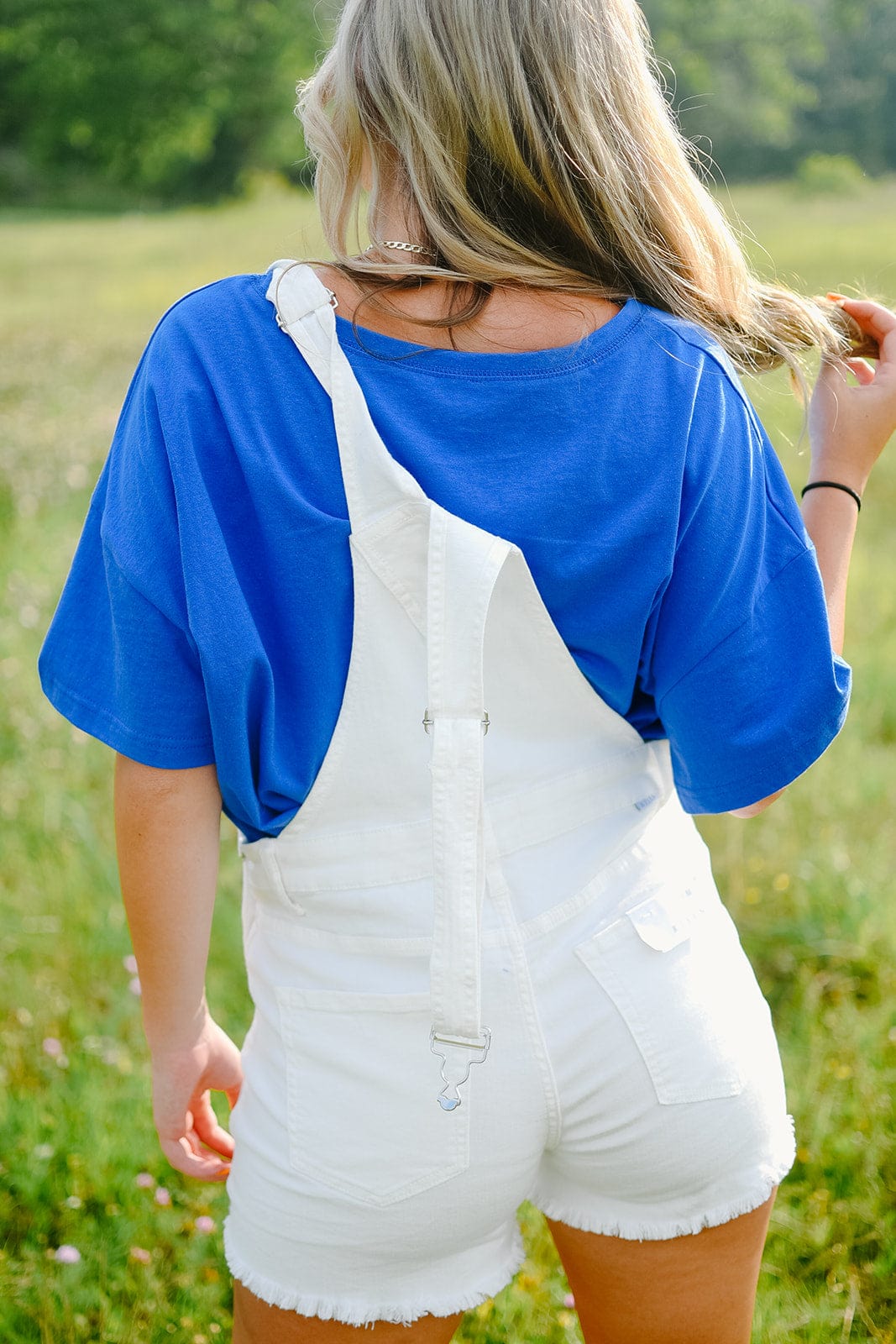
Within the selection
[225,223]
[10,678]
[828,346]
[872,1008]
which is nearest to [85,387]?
[10,678]

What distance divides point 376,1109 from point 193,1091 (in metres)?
0.29

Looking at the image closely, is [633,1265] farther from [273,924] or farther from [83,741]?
[83,741]

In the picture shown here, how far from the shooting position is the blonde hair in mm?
1108

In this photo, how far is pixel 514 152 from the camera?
3.66 feet

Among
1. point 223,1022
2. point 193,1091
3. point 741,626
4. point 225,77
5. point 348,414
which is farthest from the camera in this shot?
point 225,77

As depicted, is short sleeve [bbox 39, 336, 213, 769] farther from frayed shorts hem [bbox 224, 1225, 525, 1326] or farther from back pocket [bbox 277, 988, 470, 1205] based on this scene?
frayed shorts hem [bbox 224, 1225, 525, 1326]

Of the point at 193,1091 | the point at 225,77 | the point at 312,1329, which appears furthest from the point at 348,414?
the point at 225,77

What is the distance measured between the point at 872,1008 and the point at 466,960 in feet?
6.31

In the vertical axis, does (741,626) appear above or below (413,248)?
below

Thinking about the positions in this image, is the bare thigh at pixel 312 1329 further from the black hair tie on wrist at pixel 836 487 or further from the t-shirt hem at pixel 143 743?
the black hair tie on wrist at pixel 836 487

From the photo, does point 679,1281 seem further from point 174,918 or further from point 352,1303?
point 174,918

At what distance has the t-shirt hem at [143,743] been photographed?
1.15m

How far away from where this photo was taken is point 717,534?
1.14 metres

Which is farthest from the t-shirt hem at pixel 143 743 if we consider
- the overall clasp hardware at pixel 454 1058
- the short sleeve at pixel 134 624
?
the overall clasp hardware at pixel 454 1058
